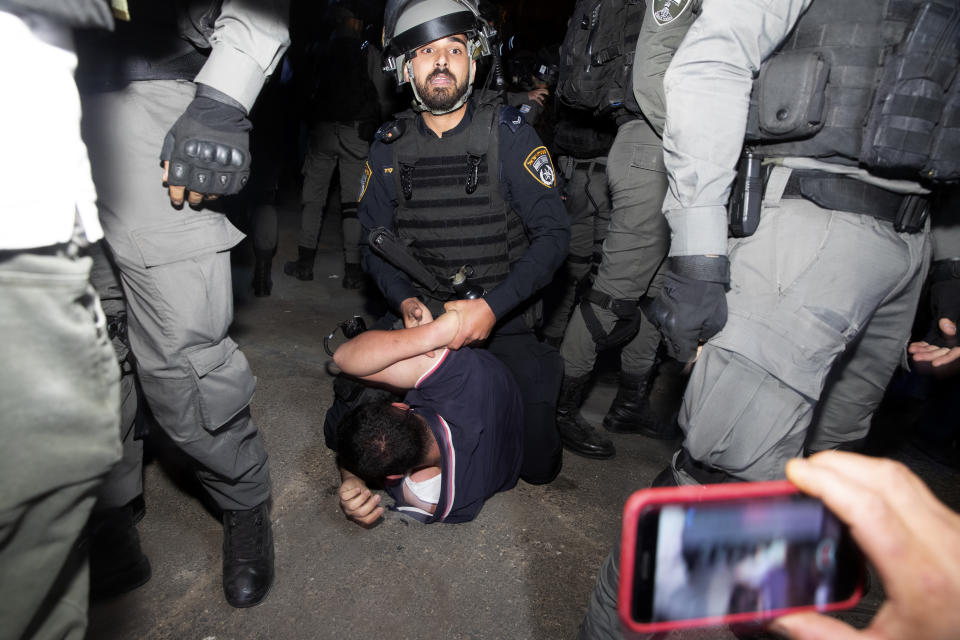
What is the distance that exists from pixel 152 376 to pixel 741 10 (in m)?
1.61

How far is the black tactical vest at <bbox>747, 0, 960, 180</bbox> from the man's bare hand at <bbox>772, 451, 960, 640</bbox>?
866mm

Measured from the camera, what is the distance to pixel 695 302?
1166 mm

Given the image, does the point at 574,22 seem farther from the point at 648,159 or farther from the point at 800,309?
the point at 800,309

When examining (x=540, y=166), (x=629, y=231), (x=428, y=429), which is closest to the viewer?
(x=428, y=429)

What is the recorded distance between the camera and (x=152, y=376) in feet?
4.27

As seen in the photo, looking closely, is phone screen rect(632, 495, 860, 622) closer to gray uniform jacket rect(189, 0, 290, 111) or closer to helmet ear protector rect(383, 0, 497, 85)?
gray uniform jacket rect(189, 0, 290, 111)

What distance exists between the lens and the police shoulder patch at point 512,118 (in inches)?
83.2

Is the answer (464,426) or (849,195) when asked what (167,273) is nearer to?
(464,426)

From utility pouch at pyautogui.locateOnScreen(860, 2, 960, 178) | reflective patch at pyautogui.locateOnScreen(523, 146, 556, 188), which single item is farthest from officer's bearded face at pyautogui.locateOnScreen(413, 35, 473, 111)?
utility pouch at pyautogui.locateOnScreen(860, 2, 960, 178)

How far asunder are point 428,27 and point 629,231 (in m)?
1.19

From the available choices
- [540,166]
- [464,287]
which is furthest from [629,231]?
[464,287]

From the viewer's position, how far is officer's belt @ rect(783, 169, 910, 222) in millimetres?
1126

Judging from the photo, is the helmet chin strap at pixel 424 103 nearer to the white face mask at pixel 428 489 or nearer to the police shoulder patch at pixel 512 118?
the police shoulder patch at pixel 512 118

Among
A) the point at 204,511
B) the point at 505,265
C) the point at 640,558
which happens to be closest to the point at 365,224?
the point at 505,265
